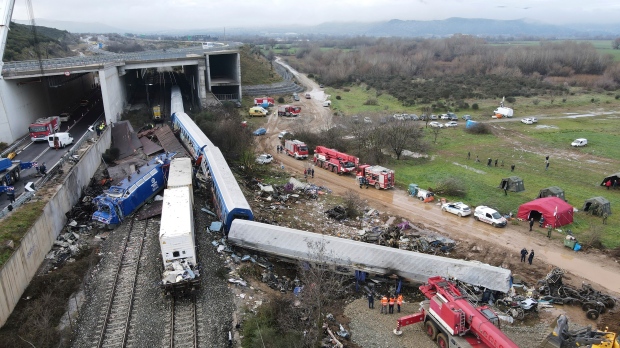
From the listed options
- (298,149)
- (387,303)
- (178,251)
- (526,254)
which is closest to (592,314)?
(526,254)

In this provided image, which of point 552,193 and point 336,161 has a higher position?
point 552,193

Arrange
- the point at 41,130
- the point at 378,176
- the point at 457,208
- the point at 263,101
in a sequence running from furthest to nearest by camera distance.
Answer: the point at 263,101
the point at 41,130
the point at 378,176
the point at 457,208

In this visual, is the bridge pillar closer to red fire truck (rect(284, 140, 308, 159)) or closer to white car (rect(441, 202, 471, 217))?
red fire truck (rect(284, 140, 308, 159))

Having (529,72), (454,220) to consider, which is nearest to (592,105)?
(529,72)

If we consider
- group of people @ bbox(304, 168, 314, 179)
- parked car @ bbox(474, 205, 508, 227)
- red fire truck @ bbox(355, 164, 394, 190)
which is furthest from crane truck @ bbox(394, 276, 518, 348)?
group of people @ bbox(304, 168, 314, 179)

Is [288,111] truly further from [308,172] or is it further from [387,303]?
[387,303]

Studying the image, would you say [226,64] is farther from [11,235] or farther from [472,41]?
[472,41]

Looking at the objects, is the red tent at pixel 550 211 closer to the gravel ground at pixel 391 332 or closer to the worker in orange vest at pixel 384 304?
the gravel ground at pixel 391 332
